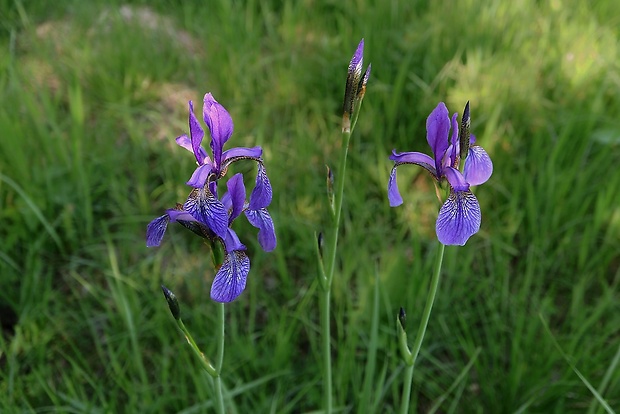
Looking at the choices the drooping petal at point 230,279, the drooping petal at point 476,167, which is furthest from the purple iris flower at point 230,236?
the drooping petal at point 476,167

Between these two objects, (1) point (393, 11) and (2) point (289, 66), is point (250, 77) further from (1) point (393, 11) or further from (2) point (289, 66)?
(1) point (393, 11)

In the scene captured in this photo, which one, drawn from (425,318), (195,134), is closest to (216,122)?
(195,134)

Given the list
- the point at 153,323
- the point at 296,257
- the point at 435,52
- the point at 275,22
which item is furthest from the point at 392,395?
the point at 275,22

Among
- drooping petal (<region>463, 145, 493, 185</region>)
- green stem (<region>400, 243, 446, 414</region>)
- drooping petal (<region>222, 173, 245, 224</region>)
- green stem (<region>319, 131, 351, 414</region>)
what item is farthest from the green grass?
drooping petal (<region>222, 173, 245, 224</region>)

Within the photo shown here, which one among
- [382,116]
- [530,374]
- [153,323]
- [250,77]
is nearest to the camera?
[530,374]

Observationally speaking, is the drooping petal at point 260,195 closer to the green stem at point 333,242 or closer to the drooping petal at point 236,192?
the drooping petal at point 236,192

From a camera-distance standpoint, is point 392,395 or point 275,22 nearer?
point 392,395

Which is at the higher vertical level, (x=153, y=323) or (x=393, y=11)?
(x=393, y=11)
